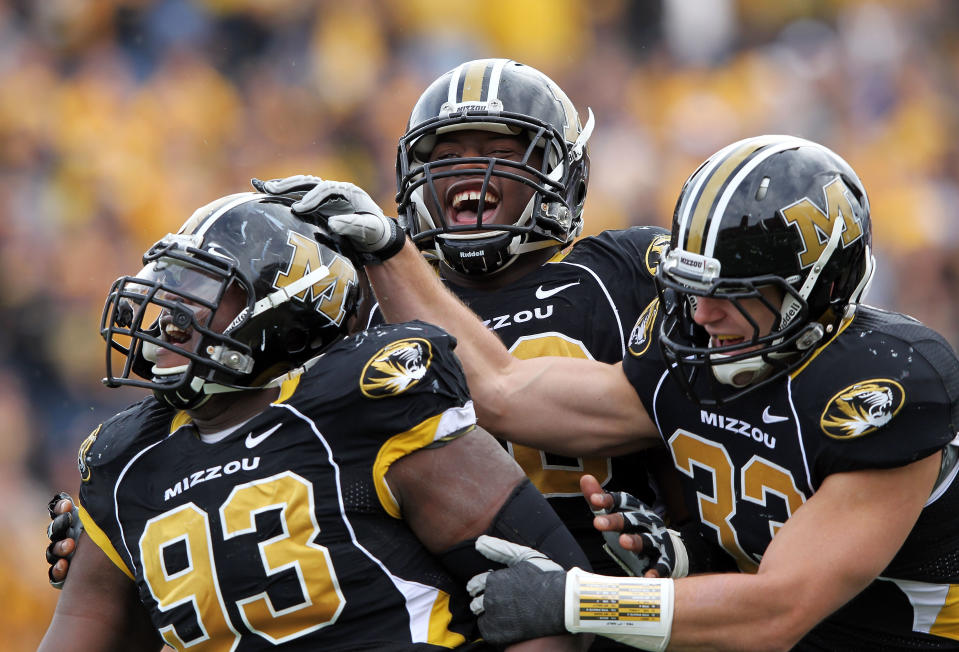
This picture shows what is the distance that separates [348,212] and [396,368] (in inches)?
24.1

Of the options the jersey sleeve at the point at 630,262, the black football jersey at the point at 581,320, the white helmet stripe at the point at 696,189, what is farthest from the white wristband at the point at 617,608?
the jersey sleeve at the point at 630,262

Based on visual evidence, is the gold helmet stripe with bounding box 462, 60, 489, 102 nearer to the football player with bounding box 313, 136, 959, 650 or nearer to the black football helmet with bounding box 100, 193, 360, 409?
the football player with bounding box 313, 136, 959, 650

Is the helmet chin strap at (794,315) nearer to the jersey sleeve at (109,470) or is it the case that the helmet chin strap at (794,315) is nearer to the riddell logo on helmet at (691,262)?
the riddell logo on helmet at (691,262)

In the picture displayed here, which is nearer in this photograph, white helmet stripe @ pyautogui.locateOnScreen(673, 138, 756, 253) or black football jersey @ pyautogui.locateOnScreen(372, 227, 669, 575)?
white helmet stripe @ pyautogui.locateOnScreen(673, 138, 756, 253)

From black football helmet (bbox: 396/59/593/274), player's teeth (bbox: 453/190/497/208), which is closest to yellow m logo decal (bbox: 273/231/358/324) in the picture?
black football helmet (bbox: 396/59/593/274)

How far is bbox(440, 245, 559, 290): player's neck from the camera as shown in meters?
3.62

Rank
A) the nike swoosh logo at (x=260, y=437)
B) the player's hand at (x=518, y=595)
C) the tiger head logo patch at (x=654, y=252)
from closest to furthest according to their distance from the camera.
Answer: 1. the player's hand at (x=518, y=595)
2. the nike swoosh logo at (x=260, y=437)
3. the tiger head logo patch at (x=654, y=252)

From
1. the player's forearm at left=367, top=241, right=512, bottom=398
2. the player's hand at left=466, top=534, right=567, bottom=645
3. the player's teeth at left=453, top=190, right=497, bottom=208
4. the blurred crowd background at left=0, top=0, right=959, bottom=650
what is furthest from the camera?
the blurred crowd background at left=0, top=0, right=959, bottom=650

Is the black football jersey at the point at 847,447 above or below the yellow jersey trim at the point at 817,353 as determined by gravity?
below

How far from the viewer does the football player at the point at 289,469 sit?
2.65 metres

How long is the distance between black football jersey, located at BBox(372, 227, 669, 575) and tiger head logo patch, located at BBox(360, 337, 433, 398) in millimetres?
715

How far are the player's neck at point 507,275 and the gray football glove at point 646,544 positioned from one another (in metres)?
0.85

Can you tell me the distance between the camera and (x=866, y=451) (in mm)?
2627

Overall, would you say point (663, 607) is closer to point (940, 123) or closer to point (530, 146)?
point (530, 146)
